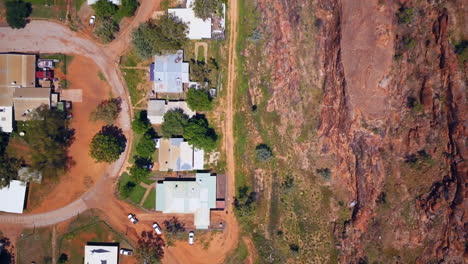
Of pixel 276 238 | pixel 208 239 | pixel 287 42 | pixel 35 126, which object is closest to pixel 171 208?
pixel 208 239

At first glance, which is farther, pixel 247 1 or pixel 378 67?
pixel 247 1

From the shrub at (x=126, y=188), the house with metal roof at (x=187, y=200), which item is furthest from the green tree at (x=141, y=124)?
the house with metal roof at (x=187, y=200)

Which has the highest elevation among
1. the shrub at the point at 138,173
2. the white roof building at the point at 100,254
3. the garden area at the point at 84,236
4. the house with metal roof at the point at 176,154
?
the house with metal roof at the point at 176,154

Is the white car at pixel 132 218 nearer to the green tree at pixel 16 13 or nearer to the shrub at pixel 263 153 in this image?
the shrub at pixel 263 153

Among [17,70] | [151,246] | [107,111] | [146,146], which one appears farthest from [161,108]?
[17,70]

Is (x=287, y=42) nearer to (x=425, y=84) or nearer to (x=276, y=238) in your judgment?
(x=425, y=84)

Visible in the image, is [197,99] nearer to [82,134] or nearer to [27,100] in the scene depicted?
[82,134]
